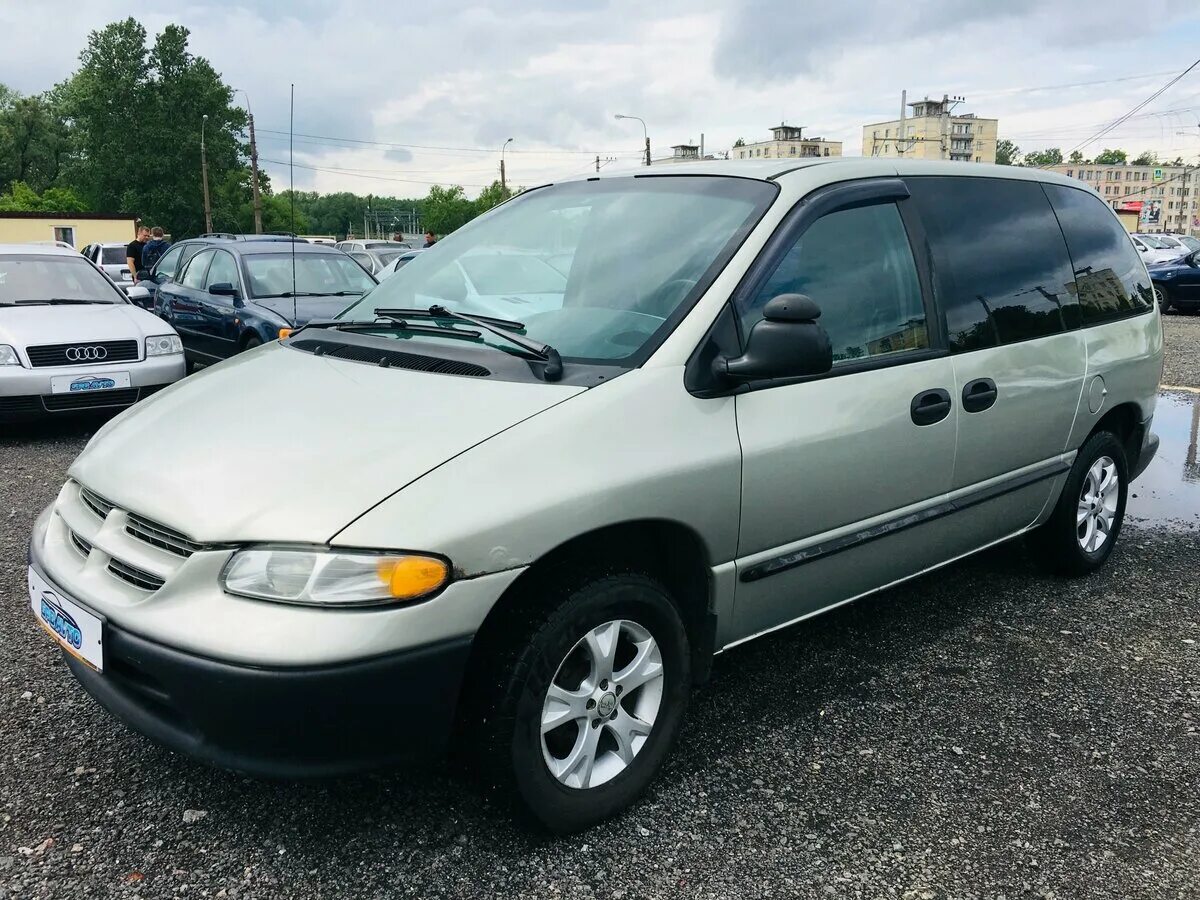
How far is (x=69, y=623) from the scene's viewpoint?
7.90ft

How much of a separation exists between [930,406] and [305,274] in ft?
24.9

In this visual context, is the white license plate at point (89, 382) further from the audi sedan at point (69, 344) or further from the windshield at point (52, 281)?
the windshield at point (52, 281)

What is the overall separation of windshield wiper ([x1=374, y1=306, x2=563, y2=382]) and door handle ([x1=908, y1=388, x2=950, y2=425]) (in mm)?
1263

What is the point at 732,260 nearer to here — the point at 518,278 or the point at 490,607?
the point at 518,278

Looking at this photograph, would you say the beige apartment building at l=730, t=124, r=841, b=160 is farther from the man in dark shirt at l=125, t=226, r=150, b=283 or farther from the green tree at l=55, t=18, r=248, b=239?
the man in dark shirt at l=125, t=226, r=150, b=283

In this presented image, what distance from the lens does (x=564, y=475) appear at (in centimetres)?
228

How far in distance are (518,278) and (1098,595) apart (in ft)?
9.69

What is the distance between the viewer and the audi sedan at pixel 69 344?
709cm

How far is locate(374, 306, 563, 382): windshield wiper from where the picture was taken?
2.53 meters

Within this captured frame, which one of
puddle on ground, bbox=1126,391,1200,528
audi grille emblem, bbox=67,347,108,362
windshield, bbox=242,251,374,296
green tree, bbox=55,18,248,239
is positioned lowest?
puddle on ground, bbox=1126,391,1200,528

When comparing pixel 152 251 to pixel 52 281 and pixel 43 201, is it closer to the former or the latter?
pixel 52 281

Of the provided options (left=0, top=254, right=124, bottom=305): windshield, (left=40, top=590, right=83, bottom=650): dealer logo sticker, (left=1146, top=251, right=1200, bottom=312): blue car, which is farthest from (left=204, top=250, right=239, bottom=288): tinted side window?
(left=1146, top=251, right=1200, bottom=312): blue car

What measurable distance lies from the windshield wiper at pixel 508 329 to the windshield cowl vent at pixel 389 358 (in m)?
0.14

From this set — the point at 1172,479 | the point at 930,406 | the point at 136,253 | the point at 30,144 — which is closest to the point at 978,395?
the point at 930,406
